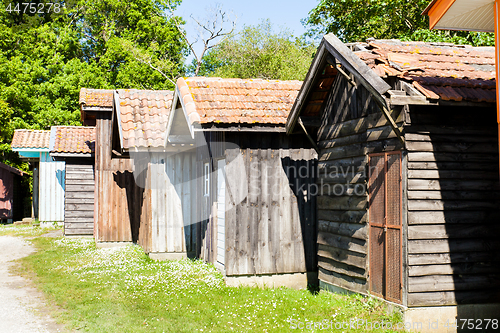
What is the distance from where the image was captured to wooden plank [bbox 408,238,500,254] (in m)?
6.59

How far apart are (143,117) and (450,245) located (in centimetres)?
916

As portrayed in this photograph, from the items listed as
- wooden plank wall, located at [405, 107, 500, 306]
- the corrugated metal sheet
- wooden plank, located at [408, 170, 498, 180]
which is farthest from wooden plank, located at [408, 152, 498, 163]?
the corrugated metal sheet

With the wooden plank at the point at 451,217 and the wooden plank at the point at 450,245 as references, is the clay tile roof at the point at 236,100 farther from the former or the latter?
the wooden plank at the point at 450,245

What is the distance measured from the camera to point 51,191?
73.1 ft

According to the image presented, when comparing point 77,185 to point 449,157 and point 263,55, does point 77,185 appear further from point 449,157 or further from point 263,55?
point 263,55

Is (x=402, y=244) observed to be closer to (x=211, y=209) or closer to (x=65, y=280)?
(x=211, y=209)

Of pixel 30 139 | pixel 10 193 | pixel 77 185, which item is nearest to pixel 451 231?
pixel 77 185

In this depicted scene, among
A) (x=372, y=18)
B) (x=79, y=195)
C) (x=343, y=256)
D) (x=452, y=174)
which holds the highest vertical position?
(x=372, y=18)

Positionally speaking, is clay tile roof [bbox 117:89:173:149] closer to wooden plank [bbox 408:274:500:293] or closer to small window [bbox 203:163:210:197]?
small window [bbox 203:163:210:197]

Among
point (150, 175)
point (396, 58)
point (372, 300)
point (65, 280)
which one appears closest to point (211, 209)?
point (150, 175)

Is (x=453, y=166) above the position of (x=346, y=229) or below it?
above

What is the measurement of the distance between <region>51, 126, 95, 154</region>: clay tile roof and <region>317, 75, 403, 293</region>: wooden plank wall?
40.3 feet

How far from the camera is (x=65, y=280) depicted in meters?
10.4

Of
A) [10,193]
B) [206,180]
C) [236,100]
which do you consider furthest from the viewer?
[10,193]
